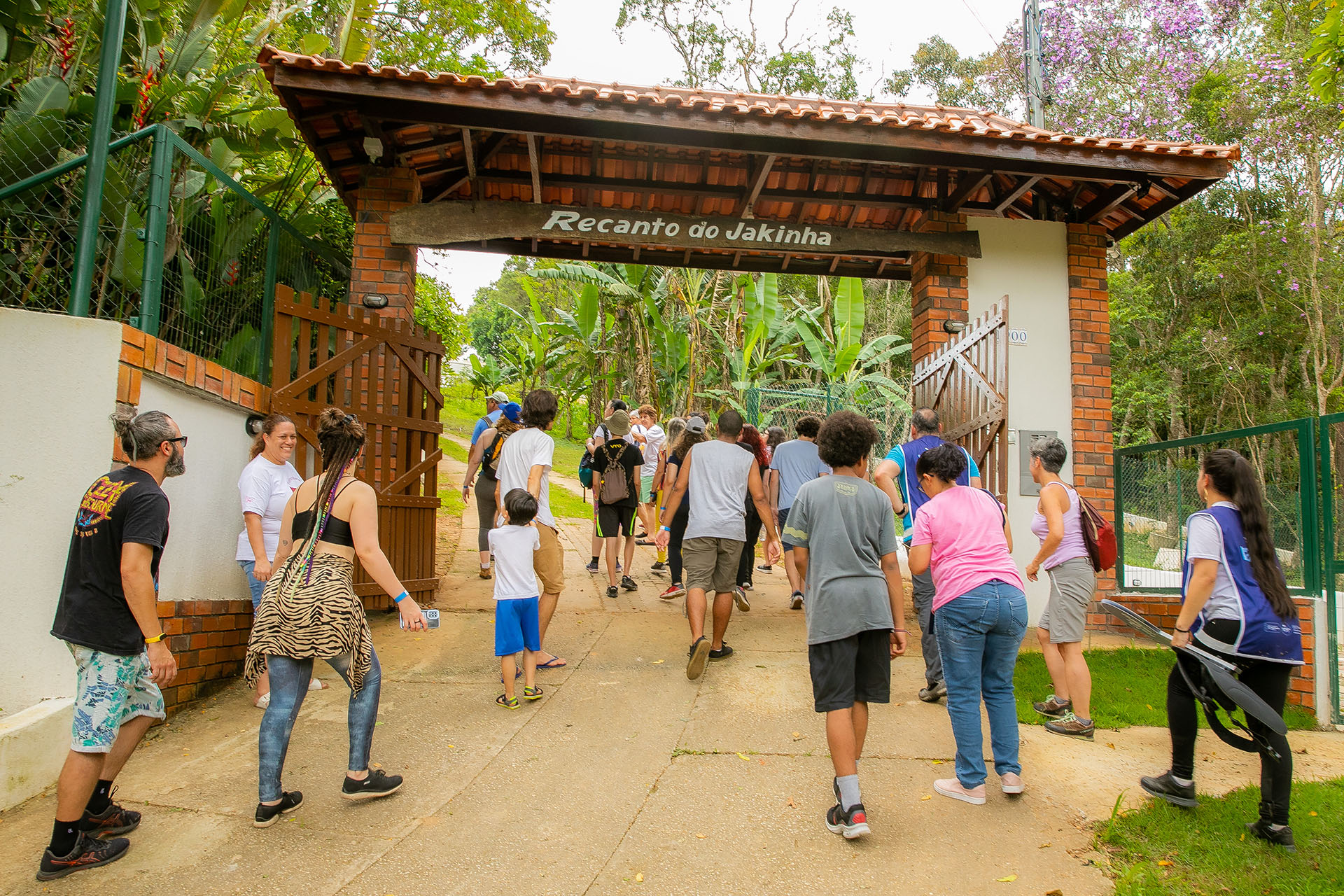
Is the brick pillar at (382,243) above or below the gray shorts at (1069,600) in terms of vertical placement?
above

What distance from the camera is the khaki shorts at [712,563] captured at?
5.66 metres

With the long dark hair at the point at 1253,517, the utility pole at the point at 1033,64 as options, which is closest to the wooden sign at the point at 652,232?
the long dark hair at the point at 1253,517

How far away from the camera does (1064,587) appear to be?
4590 millimetres

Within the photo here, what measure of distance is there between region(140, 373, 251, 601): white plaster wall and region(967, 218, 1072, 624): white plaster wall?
6.14 meters

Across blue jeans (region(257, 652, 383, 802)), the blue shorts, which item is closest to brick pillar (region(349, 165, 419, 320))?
the blue shorts

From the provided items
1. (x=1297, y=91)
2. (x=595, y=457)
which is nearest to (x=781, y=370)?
(x=1297, y=91)

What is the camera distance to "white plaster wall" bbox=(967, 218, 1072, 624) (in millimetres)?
7328

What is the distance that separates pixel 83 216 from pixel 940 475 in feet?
16.0

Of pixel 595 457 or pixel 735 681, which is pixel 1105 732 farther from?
pixel 595 457

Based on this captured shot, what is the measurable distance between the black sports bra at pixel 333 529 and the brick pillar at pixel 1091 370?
618 cm

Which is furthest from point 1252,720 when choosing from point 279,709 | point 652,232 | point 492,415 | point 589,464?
point 492,415

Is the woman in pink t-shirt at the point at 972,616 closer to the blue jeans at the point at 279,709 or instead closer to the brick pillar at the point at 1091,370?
the blue jeans at the point at 279,709

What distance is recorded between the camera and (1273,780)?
11.2 ft

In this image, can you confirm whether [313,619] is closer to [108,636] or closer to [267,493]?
[108,636]
